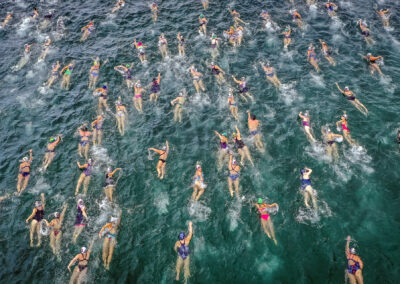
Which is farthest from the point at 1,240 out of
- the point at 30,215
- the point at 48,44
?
the point at 48,44

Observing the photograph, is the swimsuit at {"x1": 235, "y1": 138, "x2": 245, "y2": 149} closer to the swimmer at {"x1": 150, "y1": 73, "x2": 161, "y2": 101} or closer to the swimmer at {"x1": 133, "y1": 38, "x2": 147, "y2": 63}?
Result: the swimmer at {"x1": 150, "y1": 73, "x2": 161, "y2": 101}

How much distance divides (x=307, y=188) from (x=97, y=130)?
18528mm

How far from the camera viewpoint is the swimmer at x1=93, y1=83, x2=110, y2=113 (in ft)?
92.9

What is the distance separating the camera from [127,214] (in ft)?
66.7

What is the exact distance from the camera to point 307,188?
20.4 meters

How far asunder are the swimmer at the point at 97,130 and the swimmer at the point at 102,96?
7.15 feet

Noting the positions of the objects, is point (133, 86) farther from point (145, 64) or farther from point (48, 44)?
point (48, 44)

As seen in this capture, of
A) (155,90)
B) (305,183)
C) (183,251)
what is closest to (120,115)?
(155,90)

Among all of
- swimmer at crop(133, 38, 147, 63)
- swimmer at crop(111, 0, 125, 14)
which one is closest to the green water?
swimmer at crop(133, 38, 147, 63)

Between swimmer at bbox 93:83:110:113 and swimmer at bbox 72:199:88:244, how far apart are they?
37.2 ft

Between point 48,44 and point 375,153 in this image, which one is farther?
point 48,44

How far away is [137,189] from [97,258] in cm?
564

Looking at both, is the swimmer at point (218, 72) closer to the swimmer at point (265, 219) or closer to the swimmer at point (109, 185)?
the swimmer at point (109, 185)

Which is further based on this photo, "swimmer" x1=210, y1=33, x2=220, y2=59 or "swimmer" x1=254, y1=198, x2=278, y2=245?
"swimmer" x1=210, y1=33, x2=220, y2=59
